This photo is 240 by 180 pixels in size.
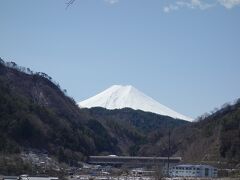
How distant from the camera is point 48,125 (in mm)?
89000

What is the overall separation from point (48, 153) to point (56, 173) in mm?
18003

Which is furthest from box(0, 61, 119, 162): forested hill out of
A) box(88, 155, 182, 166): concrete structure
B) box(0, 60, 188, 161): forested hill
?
box(88, 155, 182, 166): concrete structure

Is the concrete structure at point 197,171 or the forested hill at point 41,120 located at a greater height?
the forested hill at point 41,120

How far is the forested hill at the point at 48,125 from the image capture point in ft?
264

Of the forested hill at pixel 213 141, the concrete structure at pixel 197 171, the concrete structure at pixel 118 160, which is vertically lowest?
the concrete structure at pixel 197 171

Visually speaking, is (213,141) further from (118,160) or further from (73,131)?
(73,131)

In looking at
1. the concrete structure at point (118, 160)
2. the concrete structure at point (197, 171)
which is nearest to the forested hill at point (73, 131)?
the concrete structure at point (118, 160)

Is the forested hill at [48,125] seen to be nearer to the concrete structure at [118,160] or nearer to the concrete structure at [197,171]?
the concrete structure at [118,160]

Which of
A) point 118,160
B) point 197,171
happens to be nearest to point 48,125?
point 118,160

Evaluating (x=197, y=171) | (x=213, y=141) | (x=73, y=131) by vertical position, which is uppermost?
(x=73, y=131)

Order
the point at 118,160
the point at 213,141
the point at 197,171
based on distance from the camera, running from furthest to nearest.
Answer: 1. the point at 118,160
2. the point at 213,141
3. the point at 197,171

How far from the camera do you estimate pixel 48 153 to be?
266ft

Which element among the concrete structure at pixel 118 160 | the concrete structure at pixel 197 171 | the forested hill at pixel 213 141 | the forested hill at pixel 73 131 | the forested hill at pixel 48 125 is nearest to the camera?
the concrete structure at pixel 197 171

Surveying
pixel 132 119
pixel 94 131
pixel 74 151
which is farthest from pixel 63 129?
pixel 132 119
